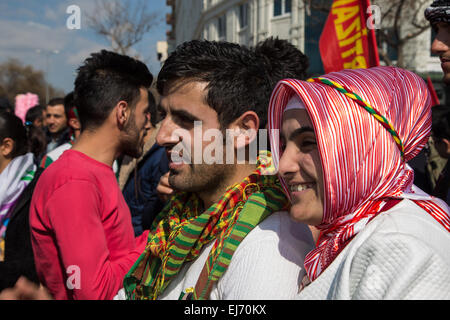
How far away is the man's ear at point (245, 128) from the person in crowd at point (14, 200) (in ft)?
4.27

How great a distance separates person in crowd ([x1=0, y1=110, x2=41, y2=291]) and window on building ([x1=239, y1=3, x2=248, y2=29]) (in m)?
18.1

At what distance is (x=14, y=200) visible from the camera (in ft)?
10.1

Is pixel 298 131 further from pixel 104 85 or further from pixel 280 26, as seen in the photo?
pixel 280 26

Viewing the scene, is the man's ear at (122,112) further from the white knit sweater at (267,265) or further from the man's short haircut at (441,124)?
the man's short haircut at (441,124)

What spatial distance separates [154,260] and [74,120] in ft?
10.3

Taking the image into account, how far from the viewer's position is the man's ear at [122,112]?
2.66m

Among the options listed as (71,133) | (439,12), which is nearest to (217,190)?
(439,12)

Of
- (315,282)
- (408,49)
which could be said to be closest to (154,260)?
(315,282)

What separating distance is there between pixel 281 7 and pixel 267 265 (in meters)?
18.9

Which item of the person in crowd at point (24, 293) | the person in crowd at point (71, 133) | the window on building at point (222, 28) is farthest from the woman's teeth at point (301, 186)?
the window on building at point (222, 28)

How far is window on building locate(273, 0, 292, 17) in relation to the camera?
1834cm

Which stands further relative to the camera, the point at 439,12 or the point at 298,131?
the point at 439,12

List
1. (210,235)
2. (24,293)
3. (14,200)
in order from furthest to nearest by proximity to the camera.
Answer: (14,200)
(24,293)
(210,235)
